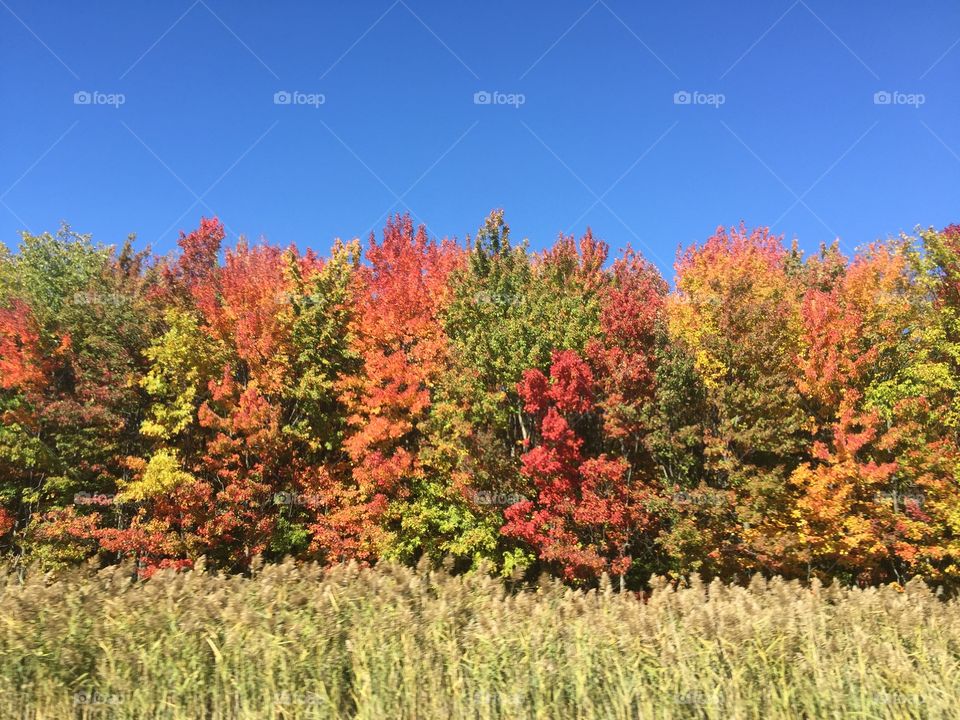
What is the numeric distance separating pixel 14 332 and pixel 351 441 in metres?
14.8

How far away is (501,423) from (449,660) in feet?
62.0

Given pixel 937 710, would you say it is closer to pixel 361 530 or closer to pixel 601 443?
pixel 601 443

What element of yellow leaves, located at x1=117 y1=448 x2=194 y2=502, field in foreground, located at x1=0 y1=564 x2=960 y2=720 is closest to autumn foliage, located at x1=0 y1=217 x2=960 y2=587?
yellow leaves, located at x1=117 y1=448 x2=194 y2=502

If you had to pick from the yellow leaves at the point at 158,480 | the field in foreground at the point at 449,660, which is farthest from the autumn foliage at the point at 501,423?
the field in foreground at the point at 449,660

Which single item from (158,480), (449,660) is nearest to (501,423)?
(158,480)

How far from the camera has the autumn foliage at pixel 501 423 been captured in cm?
2020

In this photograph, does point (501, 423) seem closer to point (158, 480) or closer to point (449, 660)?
point (158, 480)

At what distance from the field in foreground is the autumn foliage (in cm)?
1307

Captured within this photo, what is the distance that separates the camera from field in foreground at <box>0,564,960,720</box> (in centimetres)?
425

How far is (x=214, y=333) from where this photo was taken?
1061 inches

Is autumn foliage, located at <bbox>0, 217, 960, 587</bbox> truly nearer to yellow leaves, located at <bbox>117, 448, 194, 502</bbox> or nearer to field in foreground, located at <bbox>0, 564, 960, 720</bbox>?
yellow leaves, located at <bbox>117, 448, 194, 502</bbox>

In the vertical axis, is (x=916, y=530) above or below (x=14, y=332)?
below

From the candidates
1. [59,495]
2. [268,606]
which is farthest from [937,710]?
[59,495]

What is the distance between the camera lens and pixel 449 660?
4551 millimetres
